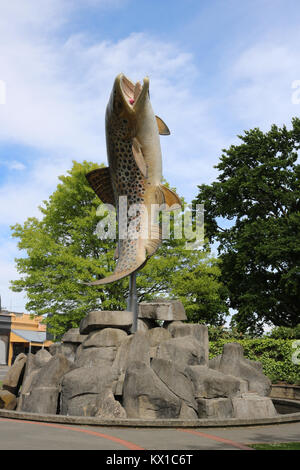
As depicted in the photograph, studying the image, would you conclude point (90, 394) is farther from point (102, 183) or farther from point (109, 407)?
point (102, 183)

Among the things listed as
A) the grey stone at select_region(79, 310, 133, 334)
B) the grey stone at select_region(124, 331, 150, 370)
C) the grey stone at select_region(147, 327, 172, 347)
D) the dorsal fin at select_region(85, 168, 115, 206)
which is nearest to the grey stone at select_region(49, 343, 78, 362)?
the grey stone at select_region(79, 310, 133, 334)

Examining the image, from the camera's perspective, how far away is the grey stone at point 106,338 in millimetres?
12508

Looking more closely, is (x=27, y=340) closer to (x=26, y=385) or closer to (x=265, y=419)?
(x=26, y=385)

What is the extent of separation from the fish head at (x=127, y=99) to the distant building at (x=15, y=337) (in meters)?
34.6

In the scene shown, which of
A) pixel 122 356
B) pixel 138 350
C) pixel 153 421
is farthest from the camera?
pixel 122 356

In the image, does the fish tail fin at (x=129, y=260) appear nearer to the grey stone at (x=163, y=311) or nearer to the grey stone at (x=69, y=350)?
the grey stone at (x=163, y=311)

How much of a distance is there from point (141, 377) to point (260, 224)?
2004cm

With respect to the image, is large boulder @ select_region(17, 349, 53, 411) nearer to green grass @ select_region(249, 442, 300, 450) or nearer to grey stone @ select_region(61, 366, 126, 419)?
grey stone @ select_region(61, 366, 126, 419)

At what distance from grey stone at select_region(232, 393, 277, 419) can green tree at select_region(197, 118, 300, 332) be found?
16.3 meters

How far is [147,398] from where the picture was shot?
31.8 feet

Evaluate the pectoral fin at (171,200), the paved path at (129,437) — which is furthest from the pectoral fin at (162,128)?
the paved path at (129,437)

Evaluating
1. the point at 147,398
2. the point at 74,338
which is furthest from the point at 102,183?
the point at 147,398

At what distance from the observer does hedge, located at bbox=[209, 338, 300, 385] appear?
19047 millimetres

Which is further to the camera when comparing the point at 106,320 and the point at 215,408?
the point at 106,320
